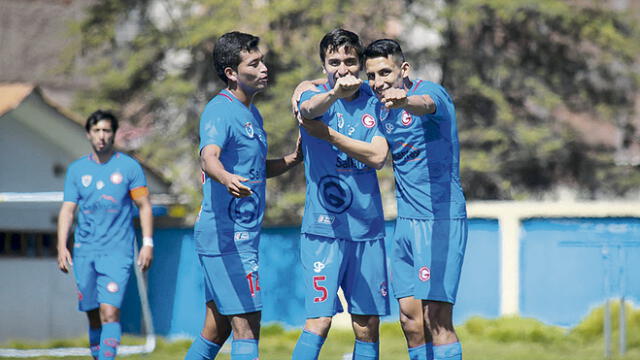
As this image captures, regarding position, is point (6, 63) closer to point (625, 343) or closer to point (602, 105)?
point (602, 105)

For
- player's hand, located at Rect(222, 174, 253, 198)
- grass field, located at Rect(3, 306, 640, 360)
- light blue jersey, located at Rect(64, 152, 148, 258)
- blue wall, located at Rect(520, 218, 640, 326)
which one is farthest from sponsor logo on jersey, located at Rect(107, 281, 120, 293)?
blue wall, located at Rect(520, 218, 640, 326)

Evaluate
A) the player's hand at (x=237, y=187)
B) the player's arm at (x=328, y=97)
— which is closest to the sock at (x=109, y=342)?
the player's arm at (x=328, y=97)

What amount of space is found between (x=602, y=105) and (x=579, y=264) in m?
6.55

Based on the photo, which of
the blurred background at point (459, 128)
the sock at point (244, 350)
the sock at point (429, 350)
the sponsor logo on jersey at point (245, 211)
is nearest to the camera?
the sock at point (244, 350)

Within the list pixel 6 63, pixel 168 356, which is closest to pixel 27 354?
pixel 168 356

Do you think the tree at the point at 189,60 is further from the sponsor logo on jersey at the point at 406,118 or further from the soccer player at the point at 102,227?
the sponsor logo on jersey at the point at 406,118

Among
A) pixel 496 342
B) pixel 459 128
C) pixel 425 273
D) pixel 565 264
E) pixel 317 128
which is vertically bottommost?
pixel 496 342

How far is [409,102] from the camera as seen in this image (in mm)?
6004

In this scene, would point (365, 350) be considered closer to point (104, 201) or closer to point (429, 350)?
point (429, 350)

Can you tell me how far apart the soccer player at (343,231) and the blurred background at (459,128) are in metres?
5.82

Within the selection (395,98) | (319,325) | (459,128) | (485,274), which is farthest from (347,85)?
(459,128)

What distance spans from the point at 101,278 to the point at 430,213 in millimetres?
3227

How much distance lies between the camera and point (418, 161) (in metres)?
6.74

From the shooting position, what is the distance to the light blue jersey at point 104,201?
887 cm
